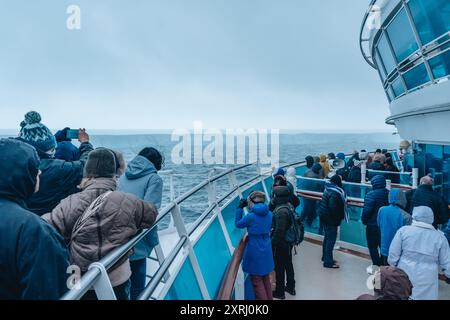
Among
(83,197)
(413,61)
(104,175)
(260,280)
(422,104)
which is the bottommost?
(260,280)

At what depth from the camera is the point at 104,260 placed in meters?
1.43

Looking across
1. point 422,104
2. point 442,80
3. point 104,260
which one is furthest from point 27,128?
point 422,104

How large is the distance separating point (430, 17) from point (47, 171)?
684cm

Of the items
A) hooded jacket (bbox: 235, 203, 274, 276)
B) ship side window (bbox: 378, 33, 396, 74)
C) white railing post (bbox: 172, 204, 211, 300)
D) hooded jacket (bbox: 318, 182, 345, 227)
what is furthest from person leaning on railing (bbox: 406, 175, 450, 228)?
ship side window (bbox: 378, 33, 396, 74)

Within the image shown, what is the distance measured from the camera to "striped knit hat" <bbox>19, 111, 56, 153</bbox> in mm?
2445

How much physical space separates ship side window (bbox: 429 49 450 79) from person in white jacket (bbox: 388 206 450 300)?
397 cm

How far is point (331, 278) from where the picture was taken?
15.8 ft

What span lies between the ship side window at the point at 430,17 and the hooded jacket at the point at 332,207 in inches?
142

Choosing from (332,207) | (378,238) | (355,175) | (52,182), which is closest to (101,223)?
(52,182)

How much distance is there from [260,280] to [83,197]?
2.41 metres

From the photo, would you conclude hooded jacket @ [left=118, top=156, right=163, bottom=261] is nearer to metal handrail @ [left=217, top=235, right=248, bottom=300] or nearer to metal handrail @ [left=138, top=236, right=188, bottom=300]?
metal handrail @ [left=138, top=236, right=188, bottom=300]

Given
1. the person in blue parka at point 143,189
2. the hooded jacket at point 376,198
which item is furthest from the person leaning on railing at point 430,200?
the person in blue parka at point 143,189
